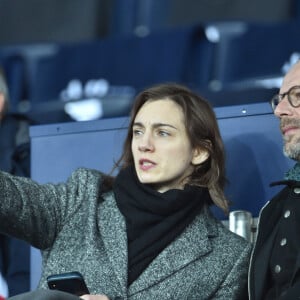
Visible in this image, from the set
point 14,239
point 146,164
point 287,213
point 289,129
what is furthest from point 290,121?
point 14,239

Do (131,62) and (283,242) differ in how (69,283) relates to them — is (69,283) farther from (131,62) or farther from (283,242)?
(131,62)

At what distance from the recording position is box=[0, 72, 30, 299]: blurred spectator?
306 cm

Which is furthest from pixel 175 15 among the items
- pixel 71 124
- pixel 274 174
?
pixel 274 174

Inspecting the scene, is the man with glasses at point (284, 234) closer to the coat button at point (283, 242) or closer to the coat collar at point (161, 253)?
the coat button at point (283, 242)

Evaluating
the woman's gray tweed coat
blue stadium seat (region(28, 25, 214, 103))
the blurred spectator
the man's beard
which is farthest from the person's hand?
blue stadium seat (region(28, 25, 214, 103))

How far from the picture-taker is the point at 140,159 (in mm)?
2488

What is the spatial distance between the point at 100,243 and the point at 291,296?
53cm

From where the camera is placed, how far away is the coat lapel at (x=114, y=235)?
7.89ft

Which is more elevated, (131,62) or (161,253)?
(131,62)

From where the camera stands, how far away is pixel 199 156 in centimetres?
257

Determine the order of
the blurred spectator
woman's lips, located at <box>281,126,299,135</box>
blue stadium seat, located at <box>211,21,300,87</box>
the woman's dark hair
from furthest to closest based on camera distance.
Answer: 1. blue stadium seat, located at <box>211,21,300,87</box>
2. the blurred spectator
3. the woman's dark hair
4. woman's lips, located at <box>281,126,299,135</box>

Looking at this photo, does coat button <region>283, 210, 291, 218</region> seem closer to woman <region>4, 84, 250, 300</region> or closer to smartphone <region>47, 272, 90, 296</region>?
woman <region>4, 84, 250, 300</region>

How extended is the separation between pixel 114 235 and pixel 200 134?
33cm

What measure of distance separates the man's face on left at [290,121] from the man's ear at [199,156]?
23 centimetres
